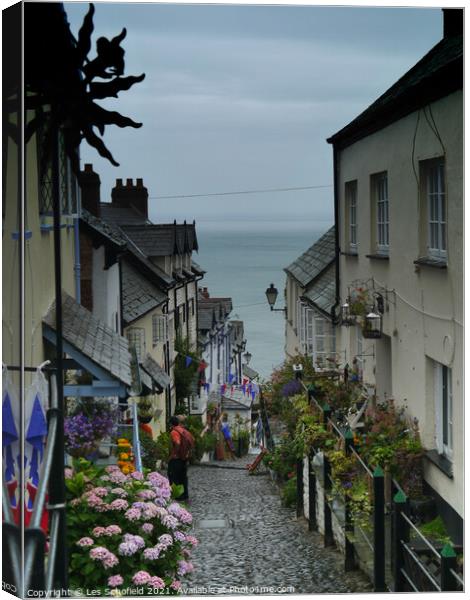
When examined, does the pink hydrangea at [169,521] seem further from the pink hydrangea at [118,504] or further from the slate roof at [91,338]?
the slate roof at [91,338]

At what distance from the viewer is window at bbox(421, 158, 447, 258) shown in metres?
6.65

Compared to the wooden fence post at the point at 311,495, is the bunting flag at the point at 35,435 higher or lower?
higher

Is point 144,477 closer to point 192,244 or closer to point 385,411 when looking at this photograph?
point 385,411

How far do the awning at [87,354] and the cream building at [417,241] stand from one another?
6.85 ft

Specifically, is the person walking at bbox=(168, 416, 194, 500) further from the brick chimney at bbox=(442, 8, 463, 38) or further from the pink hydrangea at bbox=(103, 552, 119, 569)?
the brick chimney at bbox=(442, 8, 463, 38)

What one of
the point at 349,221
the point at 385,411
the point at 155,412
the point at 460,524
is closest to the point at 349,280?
the point at 349,221

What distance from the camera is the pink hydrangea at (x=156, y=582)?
613 cm

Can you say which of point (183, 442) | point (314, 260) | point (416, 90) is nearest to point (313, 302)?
point (314, 260)

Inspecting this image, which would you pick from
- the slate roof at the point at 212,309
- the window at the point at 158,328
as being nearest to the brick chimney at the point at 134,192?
the slate roof at the point at 212,309

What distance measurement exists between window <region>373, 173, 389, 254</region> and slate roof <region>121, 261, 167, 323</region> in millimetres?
7000

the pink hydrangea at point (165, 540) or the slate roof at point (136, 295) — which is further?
the slate roof at point (136, 295)

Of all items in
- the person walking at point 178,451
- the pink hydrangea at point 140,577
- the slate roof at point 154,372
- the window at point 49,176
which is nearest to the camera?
the pink hydrangea at point 140,577

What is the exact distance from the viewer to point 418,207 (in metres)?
6.92

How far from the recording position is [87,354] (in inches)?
270
